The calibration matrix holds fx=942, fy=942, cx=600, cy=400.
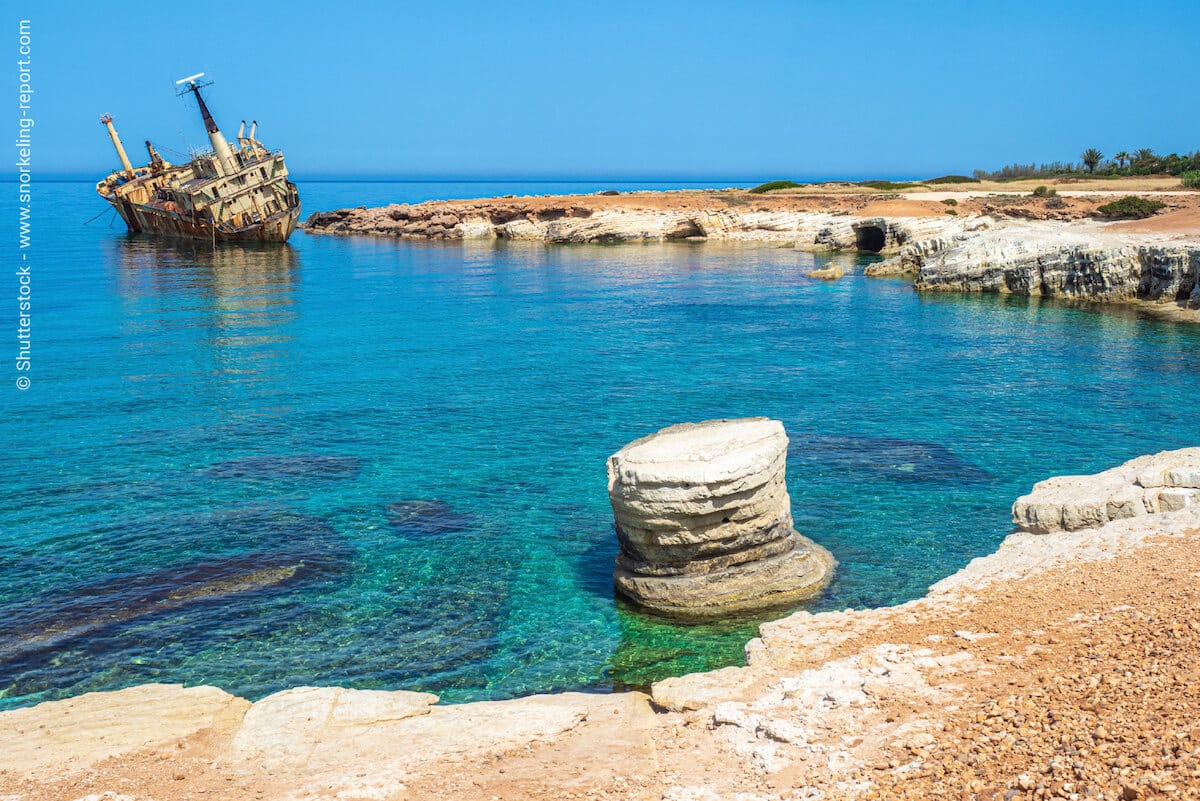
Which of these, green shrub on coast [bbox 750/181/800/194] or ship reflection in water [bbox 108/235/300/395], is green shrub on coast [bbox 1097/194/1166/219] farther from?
Result: ship reflection in water [bbox 108/235/300/395]

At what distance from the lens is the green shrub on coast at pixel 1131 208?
5750 centimetres

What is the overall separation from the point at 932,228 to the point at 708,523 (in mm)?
52685

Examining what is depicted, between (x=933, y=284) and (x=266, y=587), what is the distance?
134ft

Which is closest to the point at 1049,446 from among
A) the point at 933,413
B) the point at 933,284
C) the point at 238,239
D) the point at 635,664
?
the point at 933,413

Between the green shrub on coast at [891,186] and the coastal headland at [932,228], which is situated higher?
the green shrub on coast at [891,186]

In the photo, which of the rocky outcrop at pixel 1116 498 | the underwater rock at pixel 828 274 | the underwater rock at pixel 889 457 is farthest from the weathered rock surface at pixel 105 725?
the underwater rock at pixel 828 274

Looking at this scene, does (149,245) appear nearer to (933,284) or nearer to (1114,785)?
(933,284)

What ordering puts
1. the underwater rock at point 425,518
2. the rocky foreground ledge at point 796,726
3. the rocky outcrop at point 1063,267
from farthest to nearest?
the rocky outcrop at point 1063,267
the underwater rock at point 425,518
the rocky foreground ledge at point 796,726

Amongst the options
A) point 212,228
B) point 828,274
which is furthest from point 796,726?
point 212,228

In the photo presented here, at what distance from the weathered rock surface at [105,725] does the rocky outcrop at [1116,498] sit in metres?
11.4

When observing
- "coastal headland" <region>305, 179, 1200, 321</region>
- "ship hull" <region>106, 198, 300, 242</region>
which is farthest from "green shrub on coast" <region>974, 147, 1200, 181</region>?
"ship hull" <region>106, 198, 300, 242</region>

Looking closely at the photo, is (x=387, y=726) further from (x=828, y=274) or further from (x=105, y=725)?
(x=828, y=274)

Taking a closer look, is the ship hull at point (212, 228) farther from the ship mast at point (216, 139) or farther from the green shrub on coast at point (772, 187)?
the green shrub on coast at point (772, 187)

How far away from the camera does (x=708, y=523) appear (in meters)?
14.0
